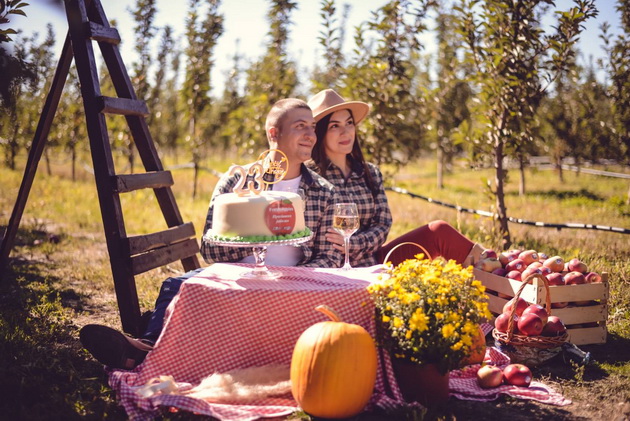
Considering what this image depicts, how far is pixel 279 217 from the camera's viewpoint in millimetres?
2857

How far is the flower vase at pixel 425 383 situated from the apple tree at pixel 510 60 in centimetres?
363

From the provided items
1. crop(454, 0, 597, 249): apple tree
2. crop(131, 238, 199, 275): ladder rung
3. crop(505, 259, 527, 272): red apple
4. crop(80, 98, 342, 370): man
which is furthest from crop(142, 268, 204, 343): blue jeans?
crop(454, 0, 597, 249): apple tree

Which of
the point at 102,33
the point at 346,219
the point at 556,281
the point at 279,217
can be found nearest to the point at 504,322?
the point at 556,281

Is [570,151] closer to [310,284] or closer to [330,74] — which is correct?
[330,74]

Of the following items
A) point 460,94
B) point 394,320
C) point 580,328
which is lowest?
point 580,328

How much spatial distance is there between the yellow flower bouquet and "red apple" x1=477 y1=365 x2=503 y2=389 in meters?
0.35

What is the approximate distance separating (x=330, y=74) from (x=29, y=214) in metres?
6.27

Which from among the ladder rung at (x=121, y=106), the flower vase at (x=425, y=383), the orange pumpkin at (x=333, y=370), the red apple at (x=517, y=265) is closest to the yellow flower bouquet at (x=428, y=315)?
the flower vase at (x=425, y=383)

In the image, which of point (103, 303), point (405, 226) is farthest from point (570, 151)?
point (103, 303)

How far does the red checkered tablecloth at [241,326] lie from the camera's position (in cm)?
292

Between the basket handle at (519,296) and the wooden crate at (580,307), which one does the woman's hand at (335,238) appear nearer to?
the basket handle at (519,296)

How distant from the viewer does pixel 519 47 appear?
606 centimetres

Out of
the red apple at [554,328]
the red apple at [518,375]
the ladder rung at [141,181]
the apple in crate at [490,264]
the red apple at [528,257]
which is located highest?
the ladder rung at [141,181]

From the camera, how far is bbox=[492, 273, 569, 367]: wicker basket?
3.50 metres
